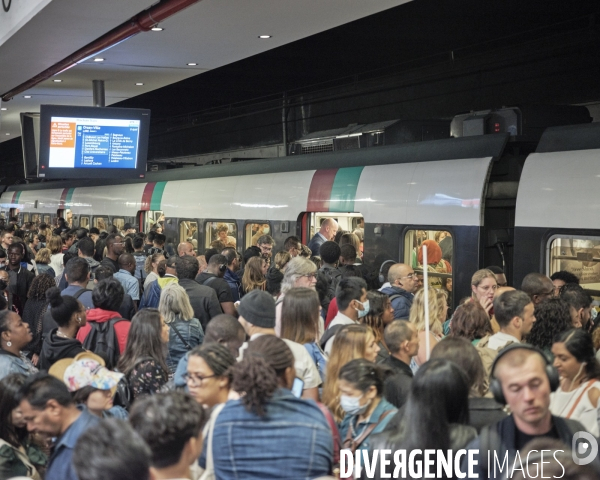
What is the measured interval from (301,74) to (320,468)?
16.9 metres

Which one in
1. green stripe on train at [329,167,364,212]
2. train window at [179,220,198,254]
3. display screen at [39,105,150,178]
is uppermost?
display screen at [39,105,150,178]

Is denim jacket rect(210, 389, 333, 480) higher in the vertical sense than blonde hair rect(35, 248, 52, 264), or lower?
lower

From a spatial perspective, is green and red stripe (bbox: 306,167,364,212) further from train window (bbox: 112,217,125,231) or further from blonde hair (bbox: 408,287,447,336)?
train window (bbox: 112,217,125,231)

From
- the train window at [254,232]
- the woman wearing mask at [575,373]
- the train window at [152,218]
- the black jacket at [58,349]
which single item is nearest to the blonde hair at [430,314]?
the woman wearing mask at [575,373]

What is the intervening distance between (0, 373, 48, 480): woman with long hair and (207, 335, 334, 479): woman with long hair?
0.98 meters

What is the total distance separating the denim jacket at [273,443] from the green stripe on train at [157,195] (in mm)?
13521

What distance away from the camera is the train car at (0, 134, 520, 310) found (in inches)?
345

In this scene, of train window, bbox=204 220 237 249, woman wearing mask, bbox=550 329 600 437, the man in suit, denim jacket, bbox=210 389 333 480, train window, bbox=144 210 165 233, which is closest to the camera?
denim jacket, bbox=210 389 333 480

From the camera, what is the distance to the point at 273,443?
305 cm

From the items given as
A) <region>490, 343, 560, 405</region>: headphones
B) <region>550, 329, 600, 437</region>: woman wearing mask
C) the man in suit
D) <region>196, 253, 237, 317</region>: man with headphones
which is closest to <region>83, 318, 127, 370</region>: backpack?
<region>196, 253, 237, 317</region>: man with headphones

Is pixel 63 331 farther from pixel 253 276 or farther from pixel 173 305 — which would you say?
pixel 253 276

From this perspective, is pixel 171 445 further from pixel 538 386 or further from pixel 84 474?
pixel 538 386

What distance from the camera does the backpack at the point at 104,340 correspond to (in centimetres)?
576

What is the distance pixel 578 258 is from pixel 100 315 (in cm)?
444
